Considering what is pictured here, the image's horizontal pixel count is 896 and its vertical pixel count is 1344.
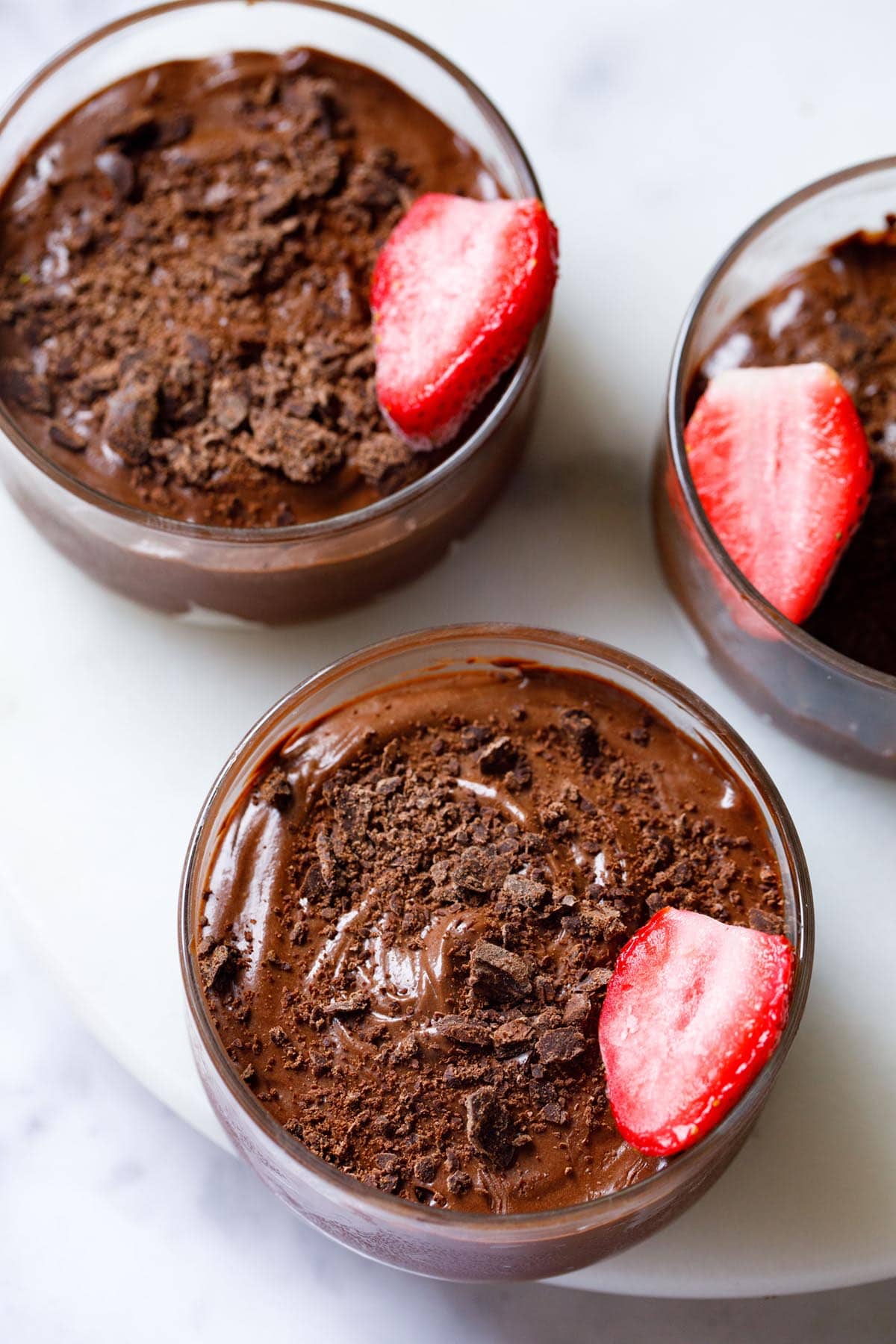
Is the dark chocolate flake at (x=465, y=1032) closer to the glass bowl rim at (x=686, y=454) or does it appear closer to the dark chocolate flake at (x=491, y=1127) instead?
the dark chocolate flake at (x=491, y=1127)

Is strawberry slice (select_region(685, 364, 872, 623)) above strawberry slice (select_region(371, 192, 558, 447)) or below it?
below

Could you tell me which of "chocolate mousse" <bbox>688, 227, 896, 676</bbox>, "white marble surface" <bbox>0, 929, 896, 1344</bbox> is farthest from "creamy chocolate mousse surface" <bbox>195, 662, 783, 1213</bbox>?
"white marble surface" <bbox>0, 929, 896, 1344</bbox>

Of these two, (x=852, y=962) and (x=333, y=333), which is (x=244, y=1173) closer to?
(x=852, y=962)

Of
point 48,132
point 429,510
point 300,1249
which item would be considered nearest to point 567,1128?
point 300,1249

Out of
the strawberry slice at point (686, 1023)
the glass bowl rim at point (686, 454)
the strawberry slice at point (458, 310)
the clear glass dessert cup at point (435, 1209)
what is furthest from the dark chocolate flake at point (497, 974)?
the strawberry slice at point (458, 310)

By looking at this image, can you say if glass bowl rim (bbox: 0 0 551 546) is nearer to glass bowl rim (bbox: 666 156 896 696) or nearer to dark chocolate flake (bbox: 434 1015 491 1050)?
glass bowl rim (bbox: 666 156 896 696)

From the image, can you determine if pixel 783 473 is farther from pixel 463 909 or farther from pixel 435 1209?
pixel 435 1209
